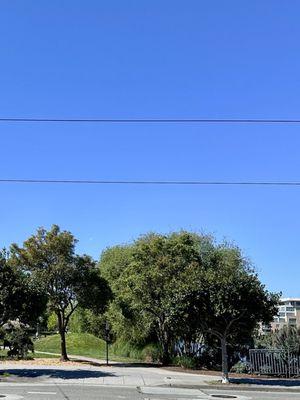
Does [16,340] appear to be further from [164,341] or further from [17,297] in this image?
[17,297]

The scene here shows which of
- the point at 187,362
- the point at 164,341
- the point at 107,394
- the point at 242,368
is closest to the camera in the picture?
the point at 107,394

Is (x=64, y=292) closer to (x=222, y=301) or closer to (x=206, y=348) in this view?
(x=206, y=348)

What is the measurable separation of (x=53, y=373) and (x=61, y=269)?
7780 millimetres

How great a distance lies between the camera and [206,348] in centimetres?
3159

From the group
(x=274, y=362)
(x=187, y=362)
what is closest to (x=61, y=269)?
(x=187, y=362)

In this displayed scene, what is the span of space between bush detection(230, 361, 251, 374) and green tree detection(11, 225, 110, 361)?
27.9 ft

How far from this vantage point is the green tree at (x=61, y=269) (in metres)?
30.6

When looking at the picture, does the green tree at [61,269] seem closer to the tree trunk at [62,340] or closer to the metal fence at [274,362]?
the tree trunk at [62,340]

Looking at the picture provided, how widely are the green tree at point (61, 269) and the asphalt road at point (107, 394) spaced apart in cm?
1128

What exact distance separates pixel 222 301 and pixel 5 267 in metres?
9.48

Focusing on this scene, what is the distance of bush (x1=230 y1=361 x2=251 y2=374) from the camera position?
28047 millimetres

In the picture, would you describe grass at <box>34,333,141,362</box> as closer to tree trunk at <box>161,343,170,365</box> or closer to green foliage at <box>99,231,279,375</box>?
green foliage at <box>99,231,279,375</box>

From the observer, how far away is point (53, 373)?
23719mm

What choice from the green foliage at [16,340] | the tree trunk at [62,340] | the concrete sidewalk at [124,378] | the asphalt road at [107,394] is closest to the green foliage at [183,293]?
the concrete sidewalk at [124,378]
